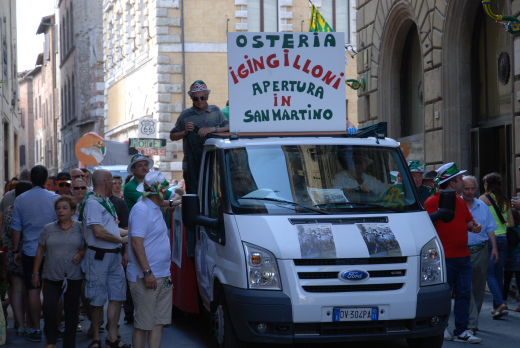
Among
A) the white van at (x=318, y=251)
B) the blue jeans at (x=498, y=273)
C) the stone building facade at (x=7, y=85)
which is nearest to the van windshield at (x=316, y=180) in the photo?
the white van at (x=318, y=251)

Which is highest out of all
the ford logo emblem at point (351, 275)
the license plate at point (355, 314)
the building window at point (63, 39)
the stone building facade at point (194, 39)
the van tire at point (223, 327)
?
the building window at point (63, 39)

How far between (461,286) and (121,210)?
4103mm

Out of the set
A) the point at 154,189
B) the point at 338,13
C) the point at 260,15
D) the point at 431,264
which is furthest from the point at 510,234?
the point at 338,13

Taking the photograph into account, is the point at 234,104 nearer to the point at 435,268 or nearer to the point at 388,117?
the point at 435,268

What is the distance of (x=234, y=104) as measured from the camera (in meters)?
7.40

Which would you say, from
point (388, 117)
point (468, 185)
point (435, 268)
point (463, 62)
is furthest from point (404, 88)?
point (435, 268)

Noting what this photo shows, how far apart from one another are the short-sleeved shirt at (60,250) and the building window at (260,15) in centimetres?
2492

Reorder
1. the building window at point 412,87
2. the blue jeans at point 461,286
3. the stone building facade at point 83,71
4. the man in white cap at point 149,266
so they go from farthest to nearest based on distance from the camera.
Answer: the stone building facade at point 83,71
the building window at point 412,87
the blue jeans at point 461,286
the man in white cap at point 149,266

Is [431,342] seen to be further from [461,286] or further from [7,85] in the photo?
[7,85]

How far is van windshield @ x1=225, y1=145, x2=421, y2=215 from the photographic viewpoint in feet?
21.0

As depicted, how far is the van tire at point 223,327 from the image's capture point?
20.4 ft

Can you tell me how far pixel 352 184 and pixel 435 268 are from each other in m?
1.07

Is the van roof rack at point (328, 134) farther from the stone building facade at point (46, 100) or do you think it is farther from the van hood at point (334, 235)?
the stone building facade at point (46, 100)

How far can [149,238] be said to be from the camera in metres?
6.48
